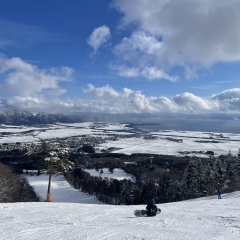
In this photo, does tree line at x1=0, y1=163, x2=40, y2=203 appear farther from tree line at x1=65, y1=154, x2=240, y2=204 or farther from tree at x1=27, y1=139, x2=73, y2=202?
tree line at x1=65, y1=154, x2=240, y2=204

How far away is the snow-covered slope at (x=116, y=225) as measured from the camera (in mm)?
9461

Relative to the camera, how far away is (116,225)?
36.2 feet

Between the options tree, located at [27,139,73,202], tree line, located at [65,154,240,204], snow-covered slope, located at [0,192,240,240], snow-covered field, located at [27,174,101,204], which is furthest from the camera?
snow-covered field, located at [27,174,101,204]

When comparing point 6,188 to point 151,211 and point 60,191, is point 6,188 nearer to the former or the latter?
point 151,211

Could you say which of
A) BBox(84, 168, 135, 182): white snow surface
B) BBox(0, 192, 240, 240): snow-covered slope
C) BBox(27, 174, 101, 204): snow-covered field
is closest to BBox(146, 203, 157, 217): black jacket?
BBox(0, 192, 240, 240): snow-covered slope

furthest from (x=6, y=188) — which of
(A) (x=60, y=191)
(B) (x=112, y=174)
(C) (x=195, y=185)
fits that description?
(B) (x=112, y=174)

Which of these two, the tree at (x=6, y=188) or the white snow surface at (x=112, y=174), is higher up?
the tree at (x=6, y=188)

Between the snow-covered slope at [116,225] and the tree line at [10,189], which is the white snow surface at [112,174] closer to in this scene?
the tree line at [10,189]

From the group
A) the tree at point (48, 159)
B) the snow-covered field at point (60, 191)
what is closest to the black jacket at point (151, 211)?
the tree at point (48, 159)

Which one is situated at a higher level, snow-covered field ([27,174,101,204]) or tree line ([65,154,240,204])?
tree line ([65,154,240,204])

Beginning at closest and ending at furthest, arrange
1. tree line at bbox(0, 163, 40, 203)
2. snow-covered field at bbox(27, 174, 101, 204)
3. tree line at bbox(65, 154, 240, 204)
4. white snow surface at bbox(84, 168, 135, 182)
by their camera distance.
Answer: tree line at bbox(0, 163, 40, 203), tree line at bbox(65, 154, 240, 204), snow-covered field at bbox(27, 174, 101, 204), white snow surface at bbox(84, 168, 135, 182)

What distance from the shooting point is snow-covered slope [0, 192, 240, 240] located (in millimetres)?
9461

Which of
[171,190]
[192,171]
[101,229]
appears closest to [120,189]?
[171,190]

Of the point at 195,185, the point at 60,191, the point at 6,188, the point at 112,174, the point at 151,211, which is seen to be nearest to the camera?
the point at 151,211
